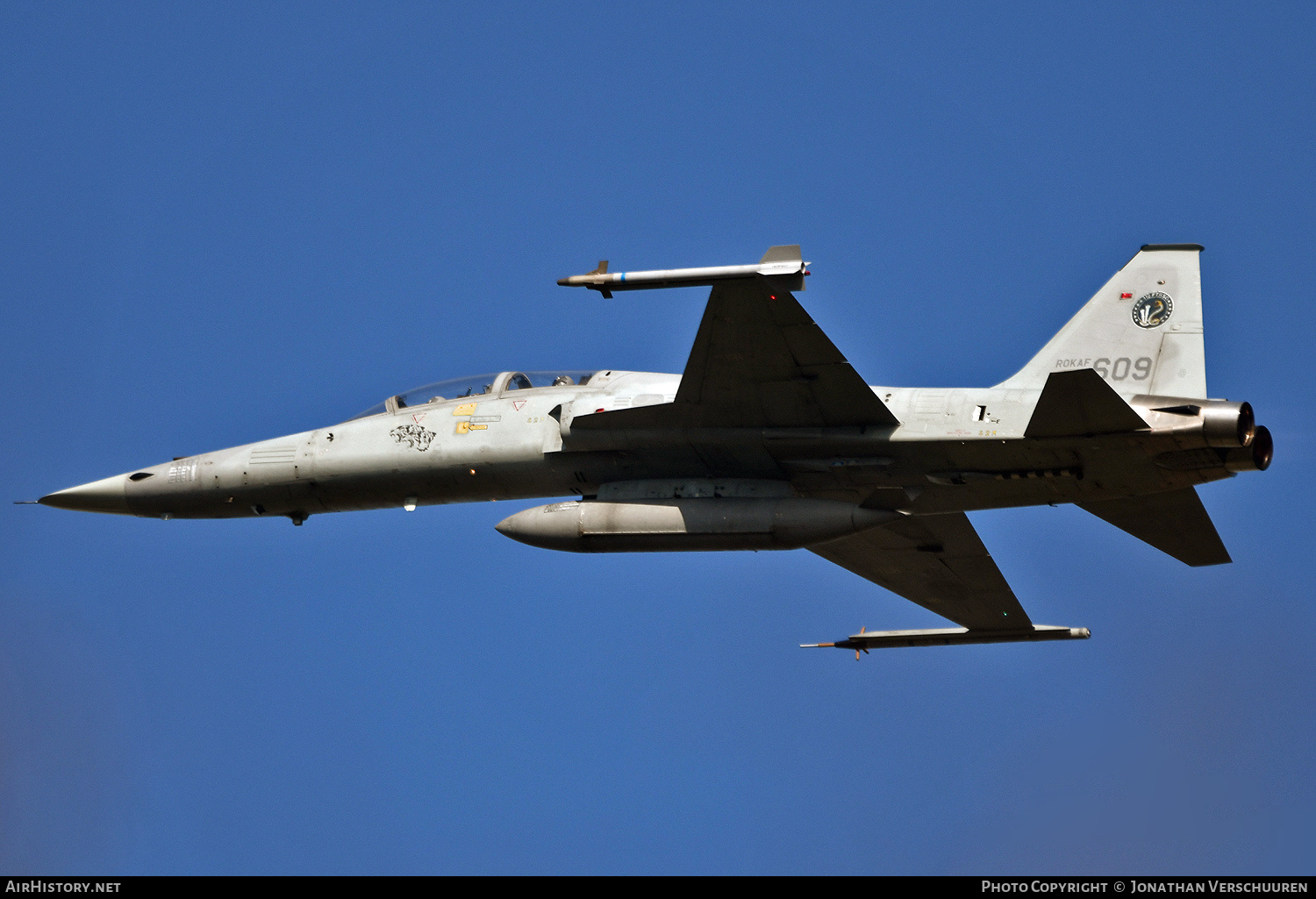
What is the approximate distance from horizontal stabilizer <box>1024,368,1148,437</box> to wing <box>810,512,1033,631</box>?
18.1 ft

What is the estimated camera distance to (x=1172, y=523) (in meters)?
22.6

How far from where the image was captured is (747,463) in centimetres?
2241

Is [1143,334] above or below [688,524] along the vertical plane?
above

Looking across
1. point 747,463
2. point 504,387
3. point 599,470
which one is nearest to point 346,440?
point 504,387

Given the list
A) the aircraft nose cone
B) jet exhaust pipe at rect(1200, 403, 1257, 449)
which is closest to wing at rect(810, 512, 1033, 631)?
jet exhaust pipe at rect(1200, 403, 1257, 449)

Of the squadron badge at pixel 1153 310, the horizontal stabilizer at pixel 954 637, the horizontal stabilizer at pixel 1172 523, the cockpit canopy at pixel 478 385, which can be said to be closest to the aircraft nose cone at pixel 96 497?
the cockpit canopy at pixel 478 385

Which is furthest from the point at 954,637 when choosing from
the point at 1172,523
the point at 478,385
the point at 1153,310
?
the point at 478,385

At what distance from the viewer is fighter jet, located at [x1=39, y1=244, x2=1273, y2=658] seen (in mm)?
20062

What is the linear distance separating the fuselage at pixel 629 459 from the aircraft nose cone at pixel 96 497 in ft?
0.08

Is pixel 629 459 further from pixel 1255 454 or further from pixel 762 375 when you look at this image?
pixel 1255 454

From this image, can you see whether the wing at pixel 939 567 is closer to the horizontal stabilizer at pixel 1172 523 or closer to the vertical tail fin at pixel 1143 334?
the horizontal stabilizer at pixel 1172 523

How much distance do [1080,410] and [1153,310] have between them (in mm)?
2316
